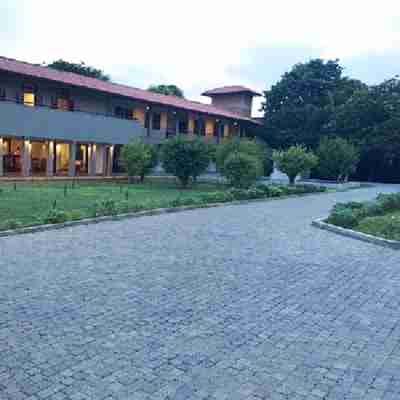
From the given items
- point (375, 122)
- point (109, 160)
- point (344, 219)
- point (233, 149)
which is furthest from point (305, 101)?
point (344, 219)

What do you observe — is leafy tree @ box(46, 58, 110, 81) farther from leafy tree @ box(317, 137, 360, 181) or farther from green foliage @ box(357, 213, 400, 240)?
green foliage @ box(357, 213, 400, 240)

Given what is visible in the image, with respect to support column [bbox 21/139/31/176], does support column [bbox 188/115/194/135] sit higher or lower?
higher

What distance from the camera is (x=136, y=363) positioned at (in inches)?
161

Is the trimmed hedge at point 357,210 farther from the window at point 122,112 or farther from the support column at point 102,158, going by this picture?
the window at point 122,112

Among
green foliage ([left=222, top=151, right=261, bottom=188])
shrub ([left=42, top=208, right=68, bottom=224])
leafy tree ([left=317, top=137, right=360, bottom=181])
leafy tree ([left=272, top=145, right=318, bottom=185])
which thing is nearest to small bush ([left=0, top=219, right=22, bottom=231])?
shrub ([left=42, top=208, right=68, bottom=224])

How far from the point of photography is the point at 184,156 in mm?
23250

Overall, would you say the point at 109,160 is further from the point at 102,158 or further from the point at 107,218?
the point at 107,218

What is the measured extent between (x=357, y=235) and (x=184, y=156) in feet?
44.7

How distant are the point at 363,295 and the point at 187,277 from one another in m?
2.68

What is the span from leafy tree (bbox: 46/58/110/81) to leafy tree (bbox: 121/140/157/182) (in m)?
23.3

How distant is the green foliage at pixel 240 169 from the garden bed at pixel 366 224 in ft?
23.3

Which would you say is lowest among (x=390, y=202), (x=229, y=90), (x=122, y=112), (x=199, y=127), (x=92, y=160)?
(x=390, y=202)

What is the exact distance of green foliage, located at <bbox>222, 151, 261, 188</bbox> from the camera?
21.4 metres

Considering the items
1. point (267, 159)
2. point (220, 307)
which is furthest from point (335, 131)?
point (220, 307)
